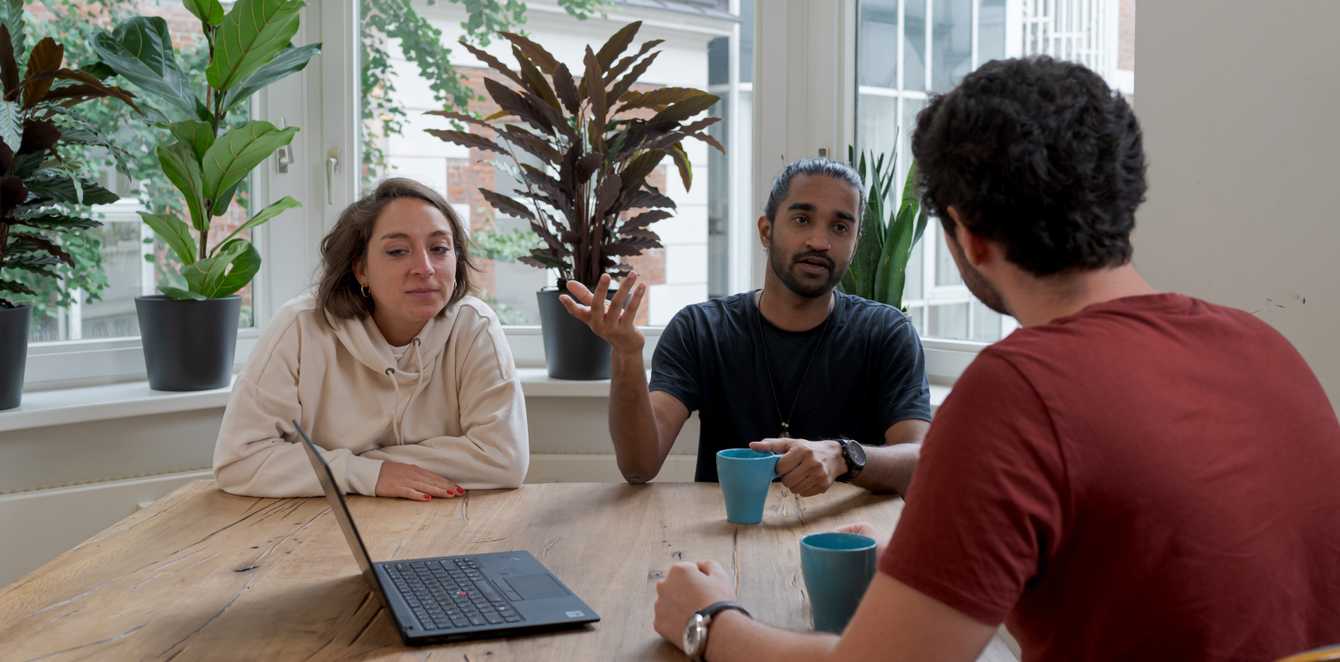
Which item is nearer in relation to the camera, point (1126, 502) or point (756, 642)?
point (1126, 502)

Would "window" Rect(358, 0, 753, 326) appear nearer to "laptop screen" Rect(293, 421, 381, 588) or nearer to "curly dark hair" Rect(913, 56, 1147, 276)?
"laptop screen" Rect(293, 421, 381, 588)

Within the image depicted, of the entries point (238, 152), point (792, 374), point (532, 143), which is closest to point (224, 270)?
point (238, 152)

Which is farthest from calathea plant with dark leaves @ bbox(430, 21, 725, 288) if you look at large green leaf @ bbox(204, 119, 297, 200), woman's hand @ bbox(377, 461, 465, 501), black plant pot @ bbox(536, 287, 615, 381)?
woman's hand @ bbox(377, 461, 465, 501)

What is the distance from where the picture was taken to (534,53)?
3.03 metres

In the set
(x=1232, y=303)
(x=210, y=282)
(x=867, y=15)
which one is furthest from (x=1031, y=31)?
(x=210, y=282)

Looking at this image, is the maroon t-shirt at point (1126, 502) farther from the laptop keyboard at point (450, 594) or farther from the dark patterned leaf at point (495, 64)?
A: the dark patterned leaf at point (495, 64)

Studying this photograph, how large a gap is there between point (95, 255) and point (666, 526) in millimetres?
2108

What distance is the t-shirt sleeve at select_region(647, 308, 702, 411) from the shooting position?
2.40 meters

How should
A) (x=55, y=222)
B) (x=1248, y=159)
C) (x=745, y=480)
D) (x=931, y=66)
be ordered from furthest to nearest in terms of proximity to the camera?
1. (x=931, y=66)
2. (x=55, y=222)
3. (x=1248, y=159)
4. (x=745, y=480)

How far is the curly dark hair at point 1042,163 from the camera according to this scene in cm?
93

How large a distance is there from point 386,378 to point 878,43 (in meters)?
1.83

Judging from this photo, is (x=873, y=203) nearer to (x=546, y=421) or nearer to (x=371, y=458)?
(x=546, y=421)

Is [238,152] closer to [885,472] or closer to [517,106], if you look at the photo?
[517,106]

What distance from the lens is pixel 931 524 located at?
853 millimetres
